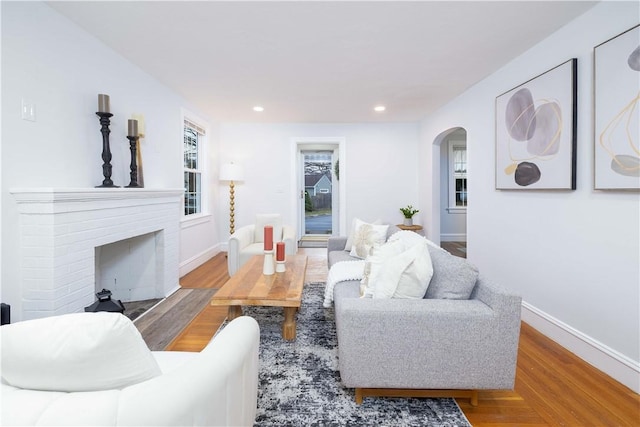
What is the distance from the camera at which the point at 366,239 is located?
10.3 ft

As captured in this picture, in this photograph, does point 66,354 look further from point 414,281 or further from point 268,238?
point 268,238

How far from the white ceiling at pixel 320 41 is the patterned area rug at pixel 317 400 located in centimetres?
242

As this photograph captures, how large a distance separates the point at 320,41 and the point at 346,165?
3207 millimetres

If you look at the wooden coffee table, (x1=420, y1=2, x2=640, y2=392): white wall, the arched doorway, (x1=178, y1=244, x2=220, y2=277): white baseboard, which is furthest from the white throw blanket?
the arched doorway

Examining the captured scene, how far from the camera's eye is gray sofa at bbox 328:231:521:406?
1.49 m

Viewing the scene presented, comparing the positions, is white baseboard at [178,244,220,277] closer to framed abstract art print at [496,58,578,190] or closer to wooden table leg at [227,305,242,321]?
wooden table leg at [227,305,242,321]

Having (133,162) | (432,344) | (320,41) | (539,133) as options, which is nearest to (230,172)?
(133,162)

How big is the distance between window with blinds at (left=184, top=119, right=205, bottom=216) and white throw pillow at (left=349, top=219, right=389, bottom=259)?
9.08ft

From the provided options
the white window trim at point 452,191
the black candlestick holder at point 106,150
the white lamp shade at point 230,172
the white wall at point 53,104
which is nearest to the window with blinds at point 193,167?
the white lamp shade at point 230,172

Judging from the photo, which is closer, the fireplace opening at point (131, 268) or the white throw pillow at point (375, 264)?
the white throw pillow at point (375, 264)

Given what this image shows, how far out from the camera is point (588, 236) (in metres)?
2.11

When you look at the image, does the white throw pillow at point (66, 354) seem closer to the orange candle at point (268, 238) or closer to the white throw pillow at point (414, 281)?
the white throw pillow at point (414, 281)

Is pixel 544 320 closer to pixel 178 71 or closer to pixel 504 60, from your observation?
pixel 504 60

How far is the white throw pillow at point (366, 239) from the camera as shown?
10.1ft
